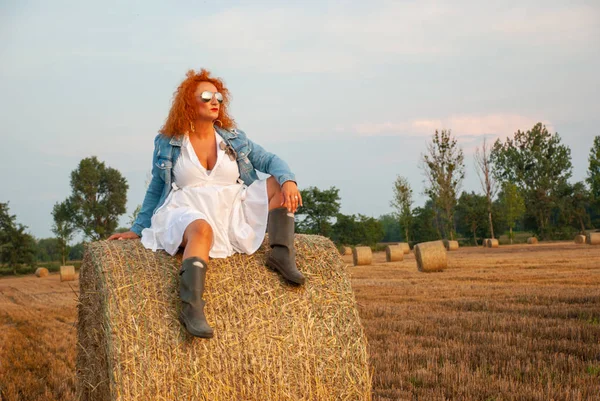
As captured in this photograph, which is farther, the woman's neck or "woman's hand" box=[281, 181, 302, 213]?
the woman's neck

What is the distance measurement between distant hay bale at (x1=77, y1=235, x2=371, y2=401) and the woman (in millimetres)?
150

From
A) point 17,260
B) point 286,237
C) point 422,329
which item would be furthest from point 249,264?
point 17,260

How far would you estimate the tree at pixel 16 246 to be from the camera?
154ft

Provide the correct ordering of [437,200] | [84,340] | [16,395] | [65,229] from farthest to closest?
[65,229], [437,200], [16,395], [84,340]

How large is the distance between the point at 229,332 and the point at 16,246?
49.2 meters

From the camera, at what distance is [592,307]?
7562 mm

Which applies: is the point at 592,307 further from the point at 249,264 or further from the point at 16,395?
the point at 16,395

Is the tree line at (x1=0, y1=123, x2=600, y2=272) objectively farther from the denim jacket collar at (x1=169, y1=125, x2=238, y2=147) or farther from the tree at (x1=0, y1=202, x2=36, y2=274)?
the denim jacket collar at (x1=169, y1=125, x2=238, y2=147)

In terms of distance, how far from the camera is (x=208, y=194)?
4.20m

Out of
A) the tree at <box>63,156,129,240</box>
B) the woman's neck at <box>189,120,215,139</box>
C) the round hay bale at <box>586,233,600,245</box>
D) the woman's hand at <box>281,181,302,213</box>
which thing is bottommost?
the round hay bale at <box>586,233,600,245</box>

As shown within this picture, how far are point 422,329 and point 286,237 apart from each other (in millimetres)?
3488

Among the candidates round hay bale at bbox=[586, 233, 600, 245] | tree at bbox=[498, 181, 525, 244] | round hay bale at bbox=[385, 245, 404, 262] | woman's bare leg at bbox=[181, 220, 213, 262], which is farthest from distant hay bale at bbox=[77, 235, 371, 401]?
Answer: tree at bbox=[498, 181, 525, 244]

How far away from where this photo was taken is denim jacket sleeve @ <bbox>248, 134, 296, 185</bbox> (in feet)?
13.7

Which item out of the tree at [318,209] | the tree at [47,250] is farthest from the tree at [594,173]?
the tree at [47,250]
